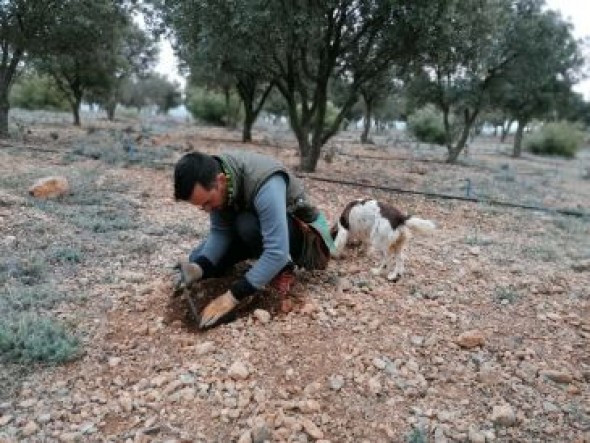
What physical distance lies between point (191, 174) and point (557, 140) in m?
34.9

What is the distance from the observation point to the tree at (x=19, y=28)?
40.5 ft

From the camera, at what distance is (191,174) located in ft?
10.9

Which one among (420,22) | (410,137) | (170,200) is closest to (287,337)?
(170,200)

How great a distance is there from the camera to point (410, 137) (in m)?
35.5

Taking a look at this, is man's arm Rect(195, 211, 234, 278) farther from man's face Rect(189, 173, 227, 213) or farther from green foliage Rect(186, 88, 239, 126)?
green foliage Rect(186, 88, 239, 126)

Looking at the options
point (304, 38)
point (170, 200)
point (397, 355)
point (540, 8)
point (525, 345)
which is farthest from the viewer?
point (540, 8)

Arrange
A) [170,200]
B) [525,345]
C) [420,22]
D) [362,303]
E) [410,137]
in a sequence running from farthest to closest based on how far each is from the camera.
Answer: [410,137] < [420,22] < [170,200] < [362,303] < [525,345]

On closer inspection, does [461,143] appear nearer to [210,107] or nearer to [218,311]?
[218,311]

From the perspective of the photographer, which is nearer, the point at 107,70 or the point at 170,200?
the point at 170,200

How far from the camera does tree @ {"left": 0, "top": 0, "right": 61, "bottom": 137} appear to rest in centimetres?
Answer: 1234

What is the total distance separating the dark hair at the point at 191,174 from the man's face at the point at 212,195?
3 cm

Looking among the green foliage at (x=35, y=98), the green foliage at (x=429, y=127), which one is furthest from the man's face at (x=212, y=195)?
the green foliage at (x=35, y=98)

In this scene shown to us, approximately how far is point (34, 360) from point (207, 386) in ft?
3.44

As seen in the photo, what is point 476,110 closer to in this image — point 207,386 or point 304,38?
point 304,38
